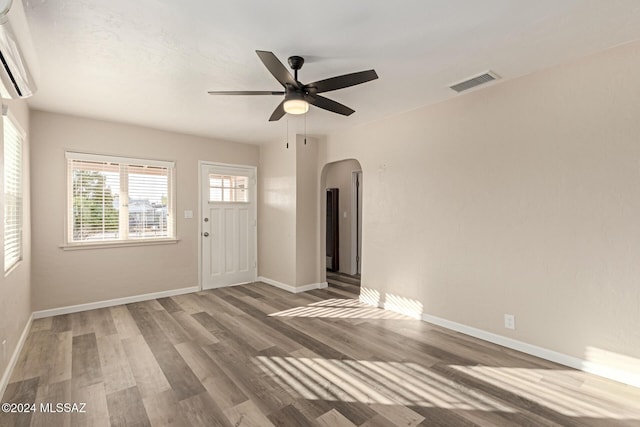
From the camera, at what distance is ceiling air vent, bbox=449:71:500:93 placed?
9.32 ft

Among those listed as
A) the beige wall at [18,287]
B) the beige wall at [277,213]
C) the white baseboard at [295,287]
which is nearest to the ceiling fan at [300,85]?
the beige wall at [18,287]

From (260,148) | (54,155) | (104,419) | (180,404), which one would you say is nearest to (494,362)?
(180,404)

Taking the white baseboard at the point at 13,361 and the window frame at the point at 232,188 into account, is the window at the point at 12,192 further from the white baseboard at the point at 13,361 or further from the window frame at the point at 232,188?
the window frame at the point at 232,188

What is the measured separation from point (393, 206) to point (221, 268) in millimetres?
3197

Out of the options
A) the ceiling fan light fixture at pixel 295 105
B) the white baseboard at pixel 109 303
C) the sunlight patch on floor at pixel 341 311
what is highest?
the ceiling fan light fixture at pixel 295 105

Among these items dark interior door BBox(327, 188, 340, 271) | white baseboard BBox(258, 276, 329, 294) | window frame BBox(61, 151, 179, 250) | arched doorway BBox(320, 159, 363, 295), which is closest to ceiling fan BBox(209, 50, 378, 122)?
window frame BBox(61, 151, 179, 250)

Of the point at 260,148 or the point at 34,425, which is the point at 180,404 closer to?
the point at 34,425

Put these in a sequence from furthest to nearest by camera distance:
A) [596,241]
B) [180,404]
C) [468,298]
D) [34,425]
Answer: [468,298] < [596,241] < [180,404] < [34,425]

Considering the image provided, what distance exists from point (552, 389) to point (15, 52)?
4189 mm

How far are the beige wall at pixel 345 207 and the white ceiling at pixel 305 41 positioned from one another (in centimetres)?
305

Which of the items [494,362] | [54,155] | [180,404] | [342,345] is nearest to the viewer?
[180,404]

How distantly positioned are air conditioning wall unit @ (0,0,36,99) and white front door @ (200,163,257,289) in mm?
3080

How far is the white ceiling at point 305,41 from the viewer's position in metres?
1.95

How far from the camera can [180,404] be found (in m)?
2.14
